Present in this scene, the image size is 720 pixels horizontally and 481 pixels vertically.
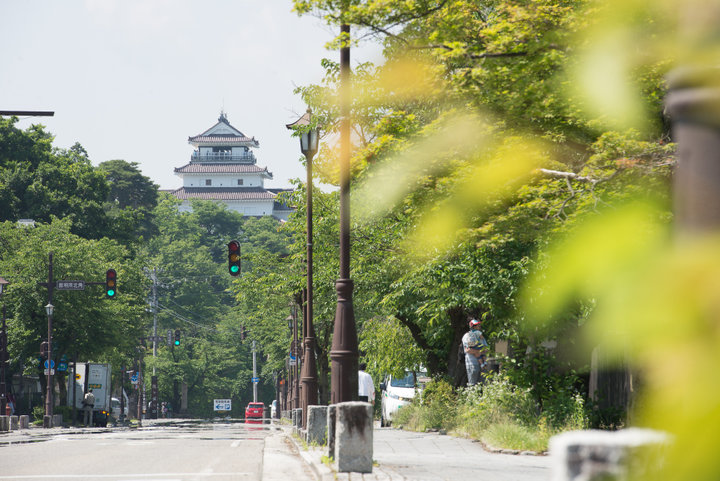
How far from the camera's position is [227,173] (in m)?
174

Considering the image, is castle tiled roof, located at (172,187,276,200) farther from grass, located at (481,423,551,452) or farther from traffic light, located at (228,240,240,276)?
grass, located at (481,423,551,452)

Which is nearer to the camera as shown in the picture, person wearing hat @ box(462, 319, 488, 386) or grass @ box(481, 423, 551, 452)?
grass @ box(481, 423, 551, 452)

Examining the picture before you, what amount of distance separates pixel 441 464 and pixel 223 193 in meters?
166

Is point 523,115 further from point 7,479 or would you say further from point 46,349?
point 46,349

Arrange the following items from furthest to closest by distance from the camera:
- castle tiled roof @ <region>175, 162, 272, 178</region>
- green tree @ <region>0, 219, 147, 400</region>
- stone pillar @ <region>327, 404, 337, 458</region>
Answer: castle tiled roof @ <region>175, 162, 272, 178</region>
green tree @ <region>0, 219, 147, 400</region>
stone pillar @ <region>327, 404, 337, 458</region>

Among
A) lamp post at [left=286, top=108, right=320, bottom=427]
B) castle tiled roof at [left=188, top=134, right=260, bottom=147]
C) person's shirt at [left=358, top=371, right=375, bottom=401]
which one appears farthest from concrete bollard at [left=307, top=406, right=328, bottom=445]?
castle tiled roof at [left=188, top=134, right=260, bottom=147]

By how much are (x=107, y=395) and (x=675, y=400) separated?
58.4 meters

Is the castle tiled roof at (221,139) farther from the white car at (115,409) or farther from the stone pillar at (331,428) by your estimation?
the stone pillar at (331,428)

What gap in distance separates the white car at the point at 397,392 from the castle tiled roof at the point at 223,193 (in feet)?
474

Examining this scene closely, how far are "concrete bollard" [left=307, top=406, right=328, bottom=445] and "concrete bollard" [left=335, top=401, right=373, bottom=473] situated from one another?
198 inches

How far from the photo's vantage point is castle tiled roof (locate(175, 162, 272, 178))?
17288cm

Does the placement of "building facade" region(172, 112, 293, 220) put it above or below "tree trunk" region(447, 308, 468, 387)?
above

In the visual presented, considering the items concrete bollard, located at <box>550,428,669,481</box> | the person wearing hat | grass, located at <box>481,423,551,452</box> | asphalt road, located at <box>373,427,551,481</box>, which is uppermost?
the person wearing hat

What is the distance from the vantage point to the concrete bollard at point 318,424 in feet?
49.3
